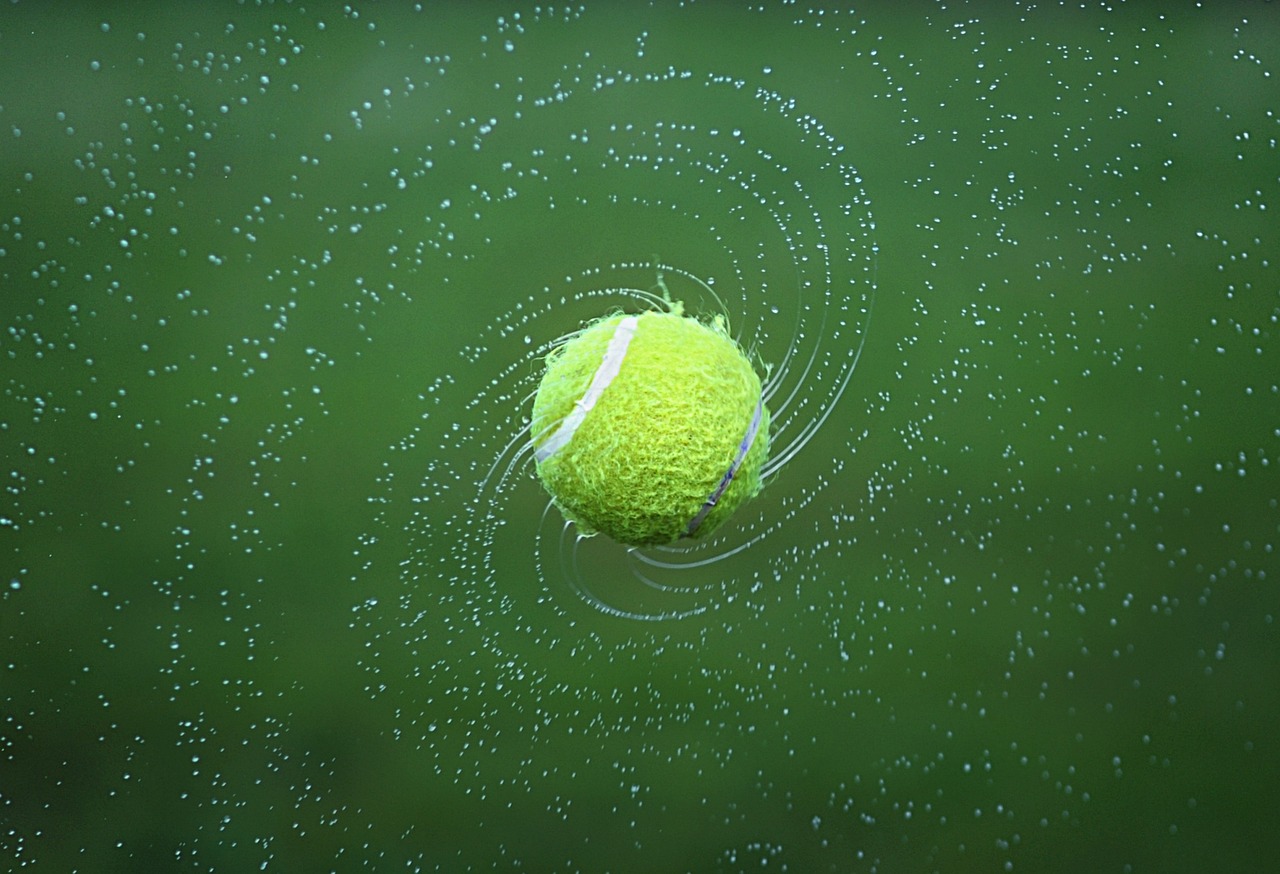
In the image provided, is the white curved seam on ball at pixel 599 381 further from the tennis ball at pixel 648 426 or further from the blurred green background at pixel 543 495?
the blurred green background at pixel 543 495

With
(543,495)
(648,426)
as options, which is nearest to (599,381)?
(648,426)

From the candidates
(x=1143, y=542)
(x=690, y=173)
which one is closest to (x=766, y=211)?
(x=690, y=173)

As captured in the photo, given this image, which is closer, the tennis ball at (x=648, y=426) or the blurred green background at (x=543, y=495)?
the tennis ball at (x=648, y=426)

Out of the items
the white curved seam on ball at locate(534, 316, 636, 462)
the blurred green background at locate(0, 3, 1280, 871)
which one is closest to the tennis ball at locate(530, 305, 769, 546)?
the white curved seam on ball at locate(534, 316, 636, 462)

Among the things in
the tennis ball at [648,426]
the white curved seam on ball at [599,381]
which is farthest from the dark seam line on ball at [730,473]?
the white curved seam on ball at [599,381]

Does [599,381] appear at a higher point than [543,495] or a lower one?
higher

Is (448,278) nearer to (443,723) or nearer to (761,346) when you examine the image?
(761,346)

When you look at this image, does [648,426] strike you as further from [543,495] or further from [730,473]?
[543,495]

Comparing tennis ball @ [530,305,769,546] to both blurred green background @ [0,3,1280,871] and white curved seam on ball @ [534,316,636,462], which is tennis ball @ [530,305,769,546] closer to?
white curved seam on ball @ [534,316,636,462]
